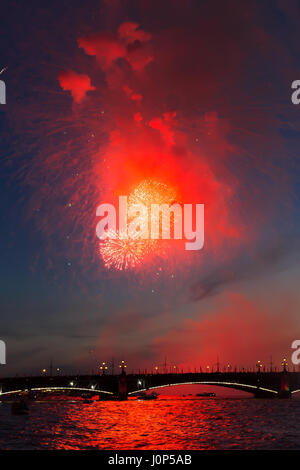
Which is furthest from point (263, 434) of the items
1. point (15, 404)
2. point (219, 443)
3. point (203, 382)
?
point (203, 382)
